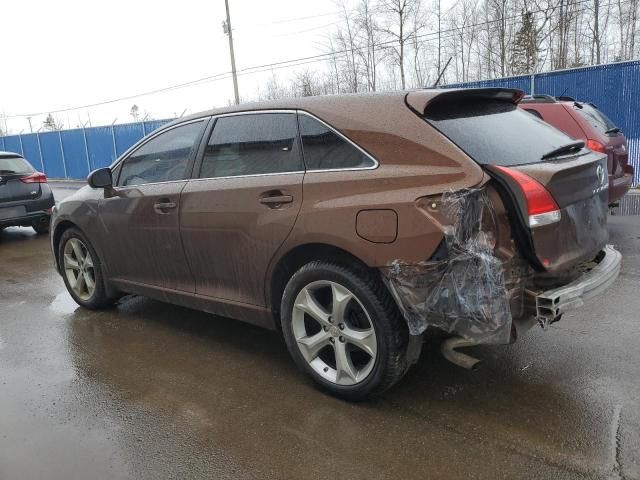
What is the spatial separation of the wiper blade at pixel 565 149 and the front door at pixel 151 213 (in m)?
2.36

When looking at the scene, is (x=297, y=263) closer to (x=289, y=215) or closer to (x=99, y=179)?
(x=289, y=215)

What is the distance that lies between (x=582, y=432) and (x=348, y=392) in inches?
48.0

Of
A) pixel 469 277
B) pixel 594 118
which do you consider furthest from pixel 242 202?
pixel 594 118

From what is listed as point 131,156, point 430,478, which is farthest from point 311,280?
point 131,156

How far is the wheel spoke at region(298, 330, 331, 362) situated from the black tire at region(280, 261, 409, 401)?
0.25 metres

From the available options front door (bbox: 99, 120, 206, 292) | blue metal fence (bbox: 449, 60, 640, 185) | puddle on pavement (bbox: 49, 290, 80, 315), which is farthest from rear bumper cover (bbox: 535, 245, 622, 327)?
blue metal fence (bbox: 449, 60, 640, 185)

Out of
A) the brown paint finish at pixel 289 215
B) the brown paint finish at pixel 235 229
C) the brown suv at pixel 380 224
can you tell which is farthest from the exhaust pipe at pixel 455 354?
the brown paint finish at pixel 235 229

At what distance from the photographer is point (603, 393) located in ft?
9.93

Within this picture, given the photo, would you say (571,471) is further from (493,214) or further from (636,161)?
(636,161)

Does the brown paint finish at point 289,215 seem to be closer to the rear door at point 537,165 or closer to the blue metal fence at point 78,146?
the rear door at point 537,165

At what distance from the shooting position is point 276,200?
10.5 feet

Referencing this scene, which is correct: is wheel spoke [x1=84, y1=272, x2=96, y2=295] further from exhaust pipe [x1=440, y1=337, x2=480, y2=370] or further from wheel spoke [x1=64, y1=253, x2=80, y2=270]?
exhaust pipe [x1=440, y1=337, x2=480, y2=370]

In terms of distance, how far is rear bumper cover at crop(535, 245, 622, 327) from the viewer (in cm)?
262

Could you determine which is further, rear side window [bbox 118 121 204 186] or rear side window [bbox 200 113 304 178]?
rear side window [bbox 118 121 204 186]
